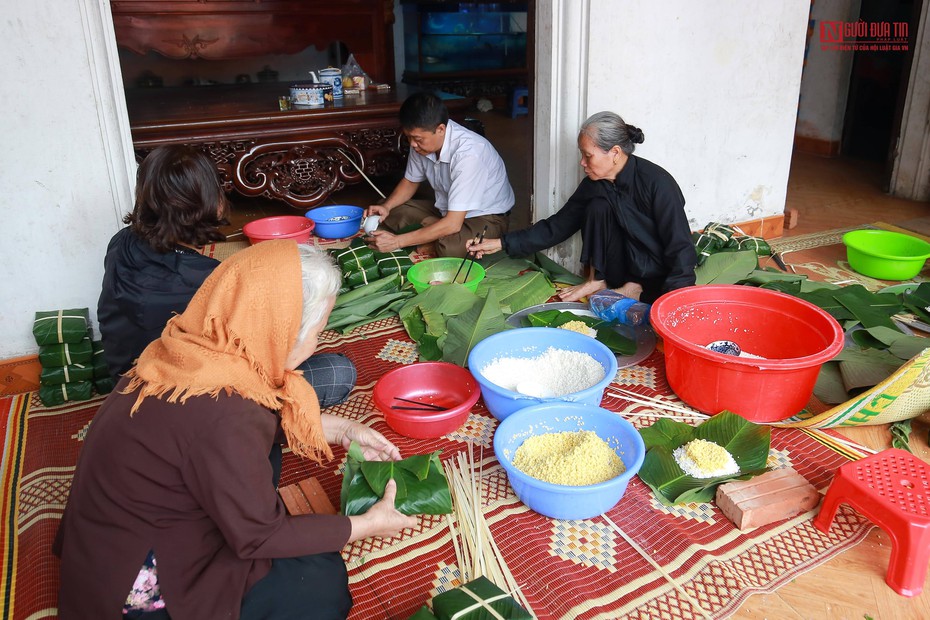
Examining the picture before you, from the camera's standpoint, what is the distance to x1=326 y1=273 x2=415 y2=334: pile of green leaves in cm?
302

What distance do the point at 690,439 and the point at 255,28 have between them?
254 inches

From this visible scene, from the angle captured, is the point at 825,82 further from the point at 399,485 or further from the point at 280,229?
the point at 399,485

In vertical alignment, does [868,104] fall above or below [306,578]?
above

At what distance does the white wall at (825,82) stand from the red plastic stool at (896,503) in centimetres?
548

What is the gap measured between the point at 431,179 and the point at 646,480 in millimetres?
2378

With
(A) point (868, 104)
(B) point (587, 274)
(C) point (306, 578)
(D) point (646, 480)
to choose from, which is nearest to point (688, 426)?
(D) point (646, 480)

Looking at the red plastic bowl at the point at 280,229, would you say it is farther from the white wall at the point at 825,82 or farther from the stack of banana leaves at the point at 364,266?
the white wall at the point at 825,82

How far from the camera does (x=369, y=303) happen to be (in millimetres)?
3092

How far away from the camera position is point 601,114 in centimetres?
281

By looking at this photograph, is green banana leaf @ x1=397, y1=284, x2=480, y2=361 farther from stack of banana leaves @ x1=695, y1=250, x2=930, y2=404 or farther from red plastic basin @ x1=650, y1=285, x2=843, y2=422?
stack of banana leaves @ x1=695, y1=250, x2=930, y2=404

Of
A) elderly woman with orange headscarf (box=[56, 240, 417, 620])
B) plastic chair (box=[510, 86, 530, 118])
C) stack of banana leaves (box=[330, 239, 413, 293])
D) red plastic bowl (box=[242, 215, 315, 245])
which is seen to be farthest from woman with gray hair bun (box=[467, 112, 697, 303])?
plastic chair (box=[510, 86, 530, 118])

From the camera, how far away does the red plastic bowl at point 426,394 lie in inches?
83.9

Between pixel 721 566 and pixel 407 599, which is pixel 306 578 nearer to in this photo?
pixel 407 599

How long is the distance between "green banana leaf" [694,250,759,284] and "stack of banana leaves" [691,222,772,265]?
0.20 metres
